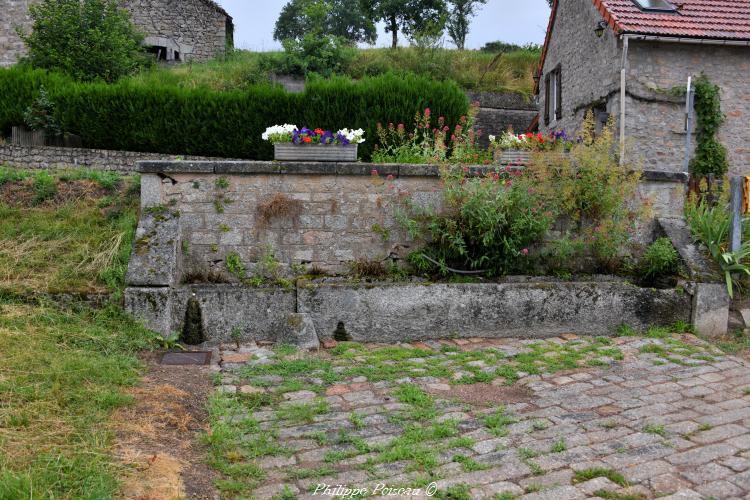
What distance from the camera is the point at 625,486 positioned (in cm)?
314

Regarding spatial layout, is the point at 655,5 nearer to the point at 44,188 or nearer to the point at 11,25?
the point at 44,188

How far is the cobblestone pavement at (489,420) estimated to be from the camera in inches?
127

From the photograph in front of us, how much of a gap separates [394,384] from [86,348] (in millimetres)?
2400

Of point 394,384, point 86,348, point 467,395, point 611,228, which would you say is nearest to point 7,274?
point 86,348

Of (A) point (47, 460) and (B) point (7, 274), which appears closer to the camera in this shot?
(A) point (47, 460)

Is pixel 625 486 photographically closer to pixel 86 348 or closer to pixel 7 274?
pixel 86 348

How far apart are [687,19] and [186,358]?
11.9 metres

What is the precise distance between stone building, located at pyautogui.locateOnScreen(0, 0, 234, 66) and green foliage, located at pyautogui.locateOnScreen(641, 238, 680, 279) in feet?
58.9

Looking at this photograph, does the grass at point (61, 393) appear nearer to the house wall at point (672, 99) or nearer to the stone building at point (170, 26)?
the house wall at point (672, 99)

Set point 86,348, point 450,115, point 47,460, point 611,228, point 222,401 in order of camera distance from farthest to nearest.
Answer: point 450,115
point 611,228
point 86,348
point 222,401
point 47,460

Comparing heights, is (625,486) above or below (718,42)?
below

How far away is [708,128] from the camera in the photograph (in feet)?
40.1

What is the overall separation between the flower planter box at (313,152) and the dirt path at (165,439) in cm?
285

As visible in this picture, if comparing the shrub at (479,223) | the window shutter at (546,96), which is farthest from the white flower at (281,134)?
the window shutter at (546,96)
